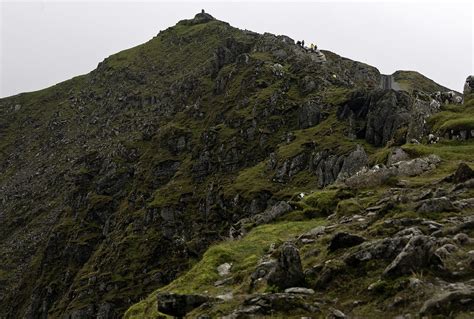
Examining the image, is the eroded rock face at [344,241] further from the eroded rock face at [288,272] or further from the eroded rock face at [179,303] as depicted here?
the eroded rock face at [179,303]

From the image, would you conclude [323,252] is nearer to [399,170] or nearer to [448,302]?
[448,302]

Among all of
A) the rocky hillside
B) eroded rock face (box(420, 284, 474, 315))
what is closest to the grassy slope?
the rocky hillside

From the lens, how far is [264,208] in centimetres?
9088

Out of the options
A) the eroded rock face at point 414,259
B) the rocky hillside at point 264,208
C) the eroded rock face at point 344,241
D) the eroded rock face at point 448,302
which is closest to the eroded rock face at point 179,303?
the rocky hillside at point 264,208

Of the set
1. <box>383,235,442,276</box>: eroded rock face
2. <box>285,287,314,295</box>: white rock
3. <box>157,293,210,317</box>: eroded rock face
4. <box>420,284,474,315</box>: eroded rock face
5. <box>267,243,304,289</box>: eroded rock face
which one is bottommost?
<box>157,293,210,317</box>: eroded rock face

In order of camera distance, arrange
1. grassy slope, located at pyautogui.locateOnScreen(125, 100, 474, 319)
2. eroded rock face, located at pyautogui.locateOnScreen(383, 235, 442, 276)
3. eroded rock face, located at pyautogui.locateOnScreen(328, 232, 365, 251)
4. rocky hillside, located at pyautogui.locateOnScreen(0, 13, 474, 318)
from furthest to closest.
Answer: eroded rock face, located at pyautogui.locateOnScreen(328, 232, 365, 251), rocky hillside, located at pyautogui.locateOnScreen(0, 13, 474, 318), grassy slope, located at pyautogui.locateOnScreen(125, 100, 474, 319), eroded rock face, located at pyautogui.locateOnScreen(383, 235, 442, 276)

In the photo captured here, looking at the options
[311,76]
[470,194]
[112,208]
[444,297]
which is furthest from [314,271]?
[112,208]

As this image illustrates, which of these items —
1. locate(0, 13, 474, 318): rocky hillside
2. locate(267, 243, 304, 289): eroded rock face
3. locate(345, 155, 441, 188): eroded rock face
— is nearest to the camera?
locate(0, 13, 474, 318): rocky hillside

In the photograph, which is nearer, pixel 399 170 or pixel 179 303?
pixel 179 303

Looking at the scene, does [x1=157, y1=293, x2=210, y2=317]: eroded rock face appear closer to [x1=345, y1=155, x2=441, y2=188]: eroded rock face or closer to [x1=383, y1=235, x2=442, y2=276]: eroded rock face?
[x1=383, y1=235, x2=442, y2=276]: eroded rock face

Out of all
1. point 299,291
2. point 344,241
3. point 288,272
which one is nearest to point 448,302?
point 299,291

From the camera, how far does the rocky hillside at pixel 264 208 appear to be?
1844cm

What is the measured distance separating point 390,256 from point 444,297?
4.22 m

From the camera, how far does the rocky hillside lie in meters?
18.4
